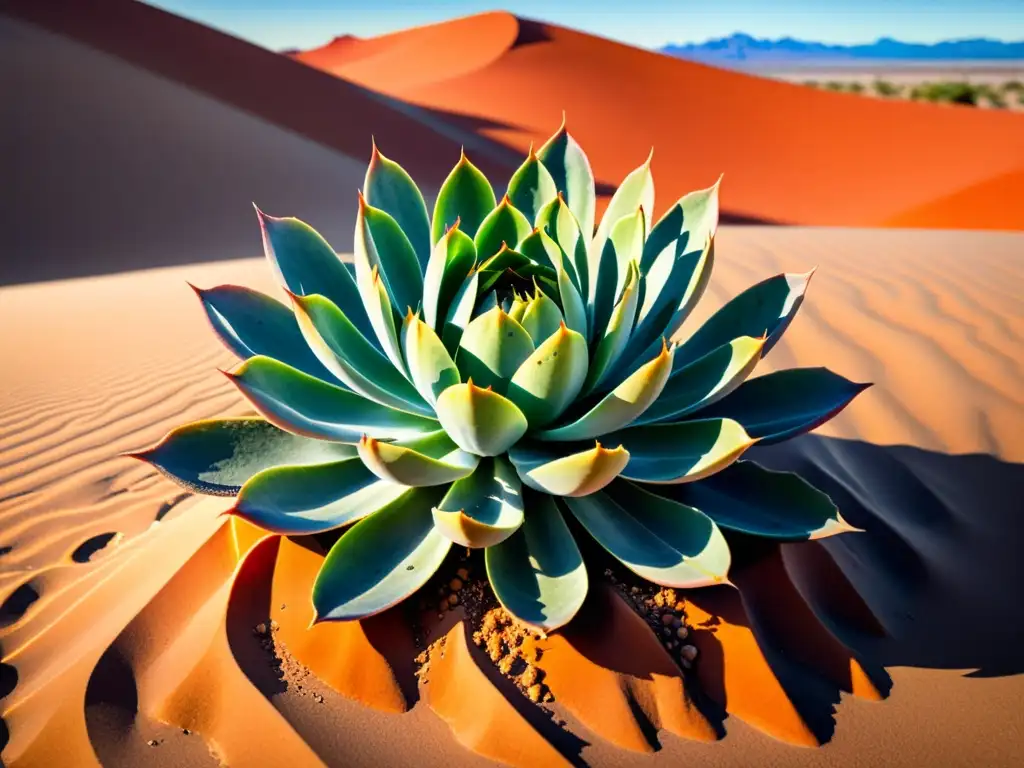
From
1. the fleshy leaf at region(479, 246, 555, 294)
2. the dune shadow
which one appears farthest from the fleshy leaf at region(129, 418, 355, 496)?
the dune shadow

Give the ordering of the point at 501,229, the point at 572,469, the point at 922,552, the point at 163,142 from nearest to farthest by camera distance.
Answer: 1. the point at 572,469
2. the point at 501,229
3. the point at 922,552
4. the point at 163,142

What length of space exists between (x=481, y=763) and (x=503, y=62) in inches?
966

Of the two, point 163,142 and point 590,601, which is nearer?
point 590,601

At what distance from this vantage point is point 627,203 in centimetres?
228

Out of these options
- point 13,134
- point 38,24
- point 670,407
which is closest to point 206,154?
point 13,134

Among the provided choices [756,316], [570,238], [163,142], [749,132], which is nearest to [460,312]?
[570,238]

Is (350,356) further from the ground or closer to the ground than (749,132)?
further from the ground

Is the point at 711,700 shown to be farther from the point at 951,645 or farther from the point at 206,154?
the point at 206,154

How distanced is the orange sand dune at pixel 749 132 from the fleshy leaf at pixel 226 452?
9.95 m

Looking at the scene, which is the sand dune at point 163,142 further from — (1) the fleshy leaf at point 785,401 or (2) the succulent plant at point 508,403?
(1) the fleshy leaf at point 785,401

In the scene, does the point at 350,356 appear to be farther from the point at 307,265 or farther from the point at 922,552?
the point at 922,552

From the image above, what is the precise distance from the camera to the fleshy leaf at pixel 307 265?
2.14 metres

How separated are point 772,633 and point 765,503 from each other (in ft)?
1.04

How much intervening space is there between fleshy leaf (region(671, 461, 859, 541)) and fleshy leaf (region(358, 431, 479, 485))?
0.60 meters
